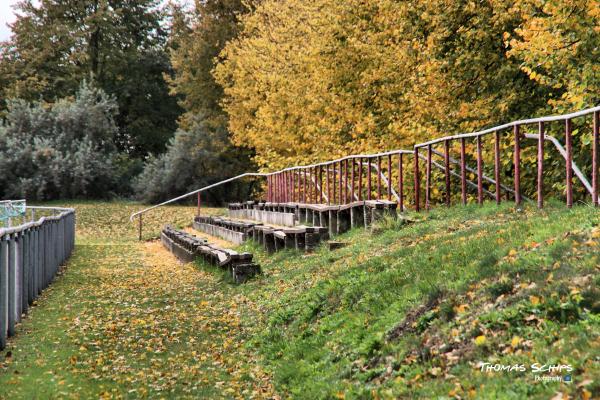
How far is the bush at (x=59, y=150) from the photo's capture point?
40375mm

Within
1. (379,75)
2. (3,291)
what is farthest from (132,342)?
(379,75)

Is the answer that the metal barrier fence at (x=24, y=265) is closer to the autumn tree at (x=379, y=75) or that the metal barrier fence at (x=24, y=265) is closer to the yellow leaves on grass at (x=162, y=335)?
the yellow leaves on grass at (x=162, y=335)

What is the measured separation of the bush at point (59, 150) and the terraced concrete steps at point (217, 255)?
2155cm

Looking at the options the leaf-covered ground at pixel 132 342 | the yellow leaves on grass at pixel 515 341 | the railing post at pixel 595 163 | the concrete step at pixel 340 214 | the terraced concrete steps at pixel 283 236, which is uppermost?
the railing post at pixel 595 163

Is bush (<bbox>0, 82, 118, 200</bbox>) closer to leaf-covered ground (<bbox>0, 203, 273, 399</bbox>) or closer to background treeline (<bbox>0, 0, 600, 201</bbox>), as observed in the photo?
background treeline (<bbox>0, 0, 600, 201</bbox>)

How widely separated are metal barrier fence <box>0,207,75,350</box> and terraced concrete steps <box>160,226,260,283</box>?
2.96m

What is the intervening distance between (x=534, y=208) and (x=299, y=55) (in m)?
15.5

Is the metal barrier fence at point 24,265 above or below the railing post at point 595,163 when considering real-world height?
below

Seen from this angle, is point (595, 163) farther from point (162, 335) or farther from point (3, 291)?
point (3, 291)

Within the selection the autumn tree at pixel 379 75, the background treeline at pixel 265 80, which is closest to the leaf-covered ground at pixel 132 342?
the background treeline at pixel 265 80

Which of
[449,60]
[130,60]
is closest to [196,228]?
[449,60]

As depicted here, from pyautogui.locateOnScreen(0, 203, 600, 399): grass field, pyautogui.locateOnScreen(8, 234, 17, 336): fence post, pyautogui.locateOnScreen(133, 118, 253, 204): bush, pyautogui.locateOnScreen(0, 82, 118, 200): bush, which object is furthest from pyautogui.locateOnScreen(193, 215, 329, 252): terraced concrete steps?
pyautogui.locateOnScreen(0, 82, 118, 200): bush

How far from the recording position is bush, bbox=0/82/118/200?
40.4m

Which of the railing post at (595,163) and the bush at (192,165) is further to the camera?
the bush at (192,165)
